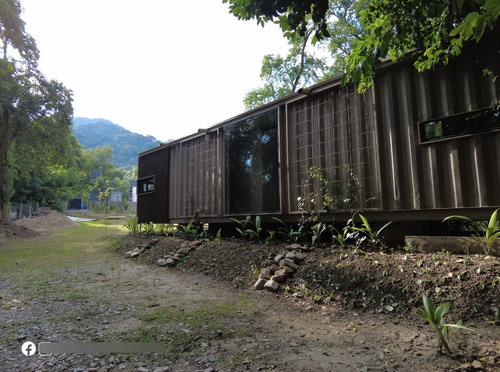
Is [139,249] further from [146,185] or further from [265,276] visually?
[265,276]

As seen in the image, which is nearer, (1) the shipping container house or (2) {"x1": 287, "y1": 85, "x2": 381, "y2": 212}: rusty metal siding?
(1) the shipping container house

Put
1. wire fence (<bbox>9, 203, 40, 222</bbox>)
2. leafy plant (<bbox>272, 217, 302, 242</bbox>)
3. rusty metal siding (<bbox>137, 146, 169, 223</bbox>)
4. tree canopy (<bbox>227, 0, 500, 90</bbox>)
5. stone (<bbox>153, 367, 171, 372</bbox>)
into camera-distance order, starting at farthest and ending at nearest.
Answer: wire fence (<bbox>9, 203, 40, 222</bbox>) → rusty metal siding (<bbox>137, 146, 169, 223</bbox>) → leafy plant (<bbox>272, 217, 302, 242</bbox>) → tree canopy (<bbox>227, 0, 500, 90</bbox>) → stone (<bbox>153, 367, 171, 372</bbox>)

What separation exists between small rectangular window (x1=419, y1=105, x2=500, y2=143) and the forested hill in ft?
341

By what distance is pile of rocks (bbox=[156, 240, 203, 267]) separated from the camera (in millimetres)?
5316

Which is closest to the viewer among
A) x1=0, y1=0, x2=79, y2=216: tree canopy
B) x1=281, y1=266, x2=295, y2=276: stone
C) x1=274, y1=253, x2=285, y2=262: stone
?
x1=281, y1=266, x2=295, y2=276: stone

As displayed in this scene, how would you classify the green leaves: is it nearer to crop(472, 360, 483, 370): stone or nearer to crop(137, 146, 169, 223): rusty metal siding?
crop(472, 360, 483, 370): stone

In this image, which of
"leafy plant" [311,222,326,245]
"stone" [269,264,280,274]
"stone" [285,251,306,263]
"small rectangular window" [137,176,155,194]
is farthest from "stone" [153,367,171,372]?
"small rectangular window" [137,176,155,194]

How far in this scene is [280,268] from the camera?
3.80 m

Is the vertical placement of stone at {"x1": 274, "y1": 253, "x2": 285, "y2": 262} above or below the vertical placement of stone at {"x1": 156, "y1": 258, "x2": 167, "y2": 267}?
above

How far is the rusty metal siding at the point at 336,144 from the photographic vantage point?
423 cm

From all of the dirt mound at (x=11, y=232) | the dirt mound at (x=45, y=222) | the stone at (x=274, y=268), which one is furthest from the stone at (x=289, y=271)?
the dirt mound at (x=45, y=222)

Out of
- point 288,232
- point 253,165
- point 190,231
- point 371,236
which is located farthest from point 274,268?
point 190,231

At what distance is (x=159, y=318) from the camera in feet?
9.14

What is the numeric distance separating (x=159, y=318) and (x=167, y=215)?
559cm
